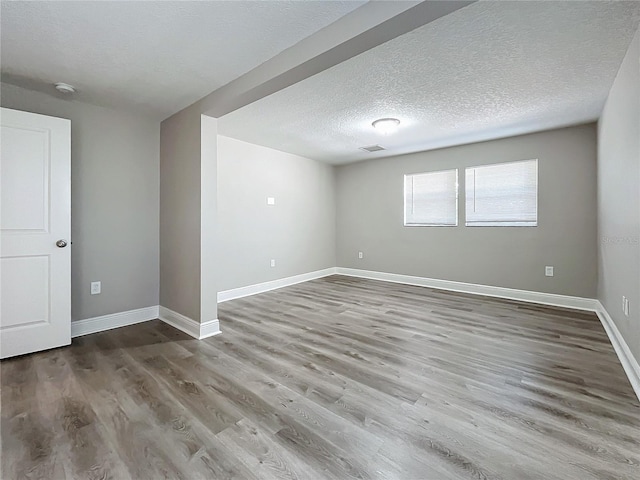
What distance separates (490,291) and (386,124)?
294 centimetres

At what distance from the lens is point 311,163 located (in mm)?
5789

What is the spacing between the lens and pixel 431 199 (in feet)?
16.8

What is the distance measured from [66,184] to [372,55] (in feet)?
9.19

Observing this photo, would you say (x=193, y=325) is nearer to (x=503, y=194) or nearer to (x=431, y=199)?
(x=431, y=199)

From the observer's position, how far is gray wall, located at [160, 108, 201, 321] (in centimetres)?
294

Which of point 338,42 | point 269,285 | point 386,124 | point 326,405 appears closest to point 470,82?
point 386,124

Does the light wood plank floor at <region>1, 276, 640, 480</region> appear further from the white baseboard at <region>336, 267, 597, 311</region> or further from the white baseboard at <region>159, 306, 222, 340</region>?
the white baseboard at <region>336, 267, 597, 311</region>

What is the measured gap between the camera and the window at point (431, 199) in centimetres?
489

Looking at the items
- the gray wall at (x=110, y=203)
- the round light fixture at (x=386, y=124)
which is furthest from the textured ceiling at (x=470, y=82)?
the gray wall at (x=110, y=203)

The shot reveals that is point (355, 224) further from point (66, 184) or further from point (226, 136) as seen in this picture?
point (66, 184)

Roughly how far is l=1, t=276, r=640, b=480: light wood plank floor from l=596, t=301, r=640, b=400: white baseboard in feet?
0.22

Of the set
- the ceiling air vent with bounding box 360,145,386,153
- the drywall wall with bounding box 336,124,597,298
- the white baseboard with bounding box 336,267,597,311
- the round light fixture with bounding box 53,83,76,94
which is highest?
the ceiling air vent with bounding box 360,145,386,153

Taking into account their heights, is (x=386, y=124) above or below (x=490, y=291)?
above

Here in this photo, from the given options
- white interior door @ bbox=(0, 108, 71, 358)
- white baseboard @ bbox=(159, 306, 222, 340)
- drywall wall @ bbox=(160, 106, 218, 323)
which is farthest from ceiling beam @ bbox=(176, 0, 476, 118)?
white baseboard @ bbox=(159, 306, 222, 340)
